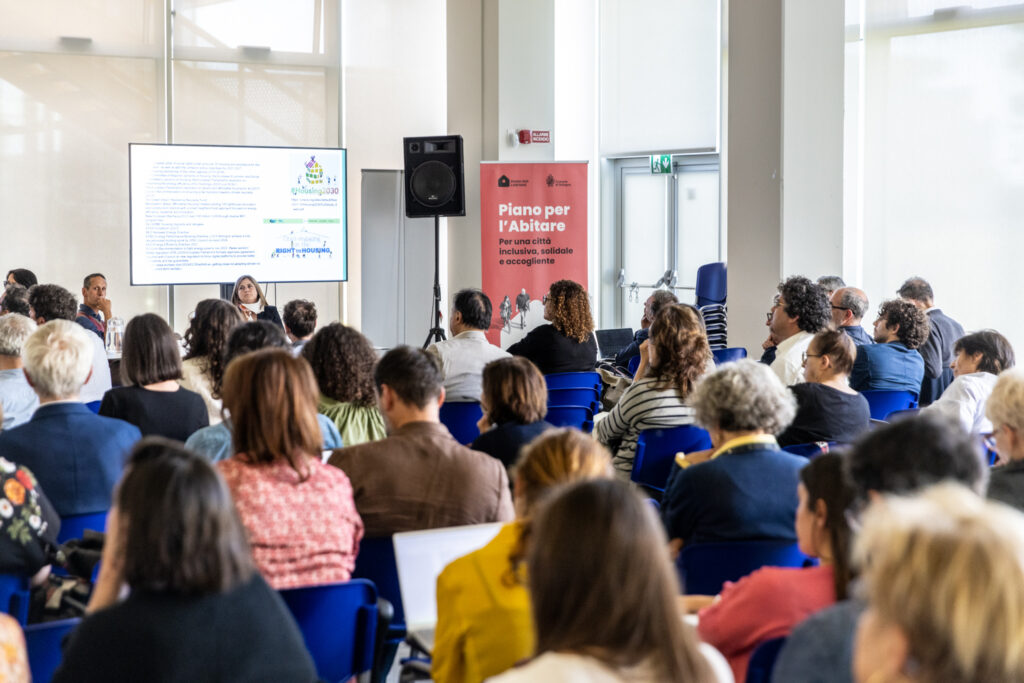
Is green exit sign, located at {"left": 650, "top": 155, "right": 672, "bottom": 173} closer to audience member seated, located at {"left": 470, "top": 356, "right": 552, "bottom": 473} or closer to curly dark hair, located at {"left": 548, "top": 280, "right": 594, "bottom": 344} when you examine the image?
curly dark hair, located at {"left": 548, "top": 280, "right": 594, "bottom": 344}

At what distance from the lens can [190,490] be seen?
164cm

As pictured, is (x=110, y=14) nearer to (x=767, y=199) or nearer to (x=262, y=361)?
(x=767, y=199)

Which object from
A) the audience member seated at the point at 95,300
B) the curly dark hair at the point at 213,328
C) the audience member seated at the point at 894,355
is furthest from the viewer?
the audience member seated at the point at 95,300

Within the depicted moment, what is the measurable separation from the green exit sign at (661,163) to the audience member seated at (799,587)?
9.06 metres

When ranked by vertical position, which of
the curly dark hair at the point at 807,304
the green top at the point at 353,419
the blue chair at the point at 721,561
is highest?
the curly dark hair at the point at 807,304

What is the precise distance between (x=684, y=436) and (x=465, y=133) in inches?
262

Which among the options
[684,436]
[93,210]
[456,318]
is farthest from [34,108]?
[684,436]

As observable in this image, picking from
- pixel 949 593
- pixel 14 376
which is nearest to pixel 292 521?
pixel 949 593

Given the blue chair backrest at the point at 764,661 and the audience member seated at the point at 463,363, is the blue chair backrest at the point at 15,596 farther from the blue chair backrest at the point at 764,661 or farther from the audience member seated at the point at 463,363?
the audience member seated at the point at 463,363

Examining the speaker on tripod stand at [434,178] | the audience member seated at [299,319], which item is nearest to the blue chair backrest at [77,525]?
the audience member seated at [299,319]

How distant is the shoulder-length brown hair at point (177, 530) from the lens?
1618 millimetres

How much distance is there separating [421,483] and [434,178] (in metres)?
7.08

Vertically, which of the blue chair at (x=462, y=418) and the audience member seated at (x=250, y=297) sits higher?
the audience member seated at (x=250, y=297)

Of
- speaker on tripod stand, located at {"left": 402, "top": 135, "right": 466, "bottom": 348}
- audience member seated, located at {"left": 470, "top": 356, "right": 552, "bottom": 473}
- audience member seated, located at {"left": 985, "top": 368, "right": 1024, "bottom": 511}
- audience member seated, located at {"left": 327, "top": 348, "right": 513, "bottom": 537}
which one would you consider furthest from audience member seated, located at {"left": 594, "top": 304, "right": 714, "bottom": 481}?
speaker on tripod stand, located at {"left": 402, "top": 135, "right": 466, "bottom": 348}
